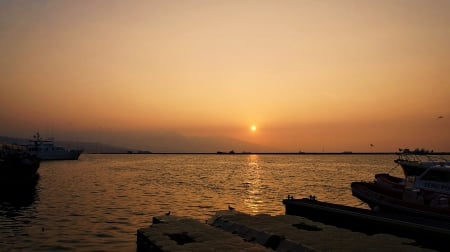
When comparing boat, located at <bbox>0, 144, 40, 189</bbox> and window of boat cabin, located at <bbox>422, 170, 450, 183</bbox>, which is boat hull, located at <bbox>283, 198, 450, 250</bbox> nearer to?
window of boat cabin, located at <bbox>422, 170, 450, 183</bbox>

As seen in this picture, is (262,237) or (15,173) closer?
(262,237)

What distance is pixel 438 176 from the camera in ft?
102

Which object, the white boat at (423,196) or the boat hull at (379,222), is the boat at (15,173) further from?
the white boat at (423,196)

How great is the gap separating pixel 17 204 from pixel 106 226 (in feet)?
66.1

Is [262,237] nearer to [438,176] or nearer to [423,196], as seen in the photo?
[423,196]

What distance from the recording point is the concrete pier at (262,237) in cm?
1625

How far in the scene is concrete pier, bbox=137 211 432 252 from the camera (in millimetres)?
16250

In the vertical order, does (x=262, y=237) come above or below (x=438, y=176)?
below

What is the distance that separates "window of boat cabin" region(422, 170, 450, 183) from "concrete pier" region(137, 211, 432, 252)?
15.4m

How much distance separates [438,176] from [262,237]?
19540 millimetres

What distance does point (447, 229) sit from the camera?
63.4ft

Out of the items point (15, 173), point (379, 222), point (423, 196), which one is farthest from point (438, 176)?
point (15, 173)

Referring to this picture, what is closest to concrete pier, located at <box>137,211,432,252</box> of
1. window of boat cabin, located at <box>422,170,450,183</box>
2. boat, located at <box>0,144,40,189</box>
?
window of boat cabin, located at <box>422,170,450,183</box>

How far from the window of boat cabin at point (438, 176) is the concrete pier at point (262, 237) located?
50.6ft
